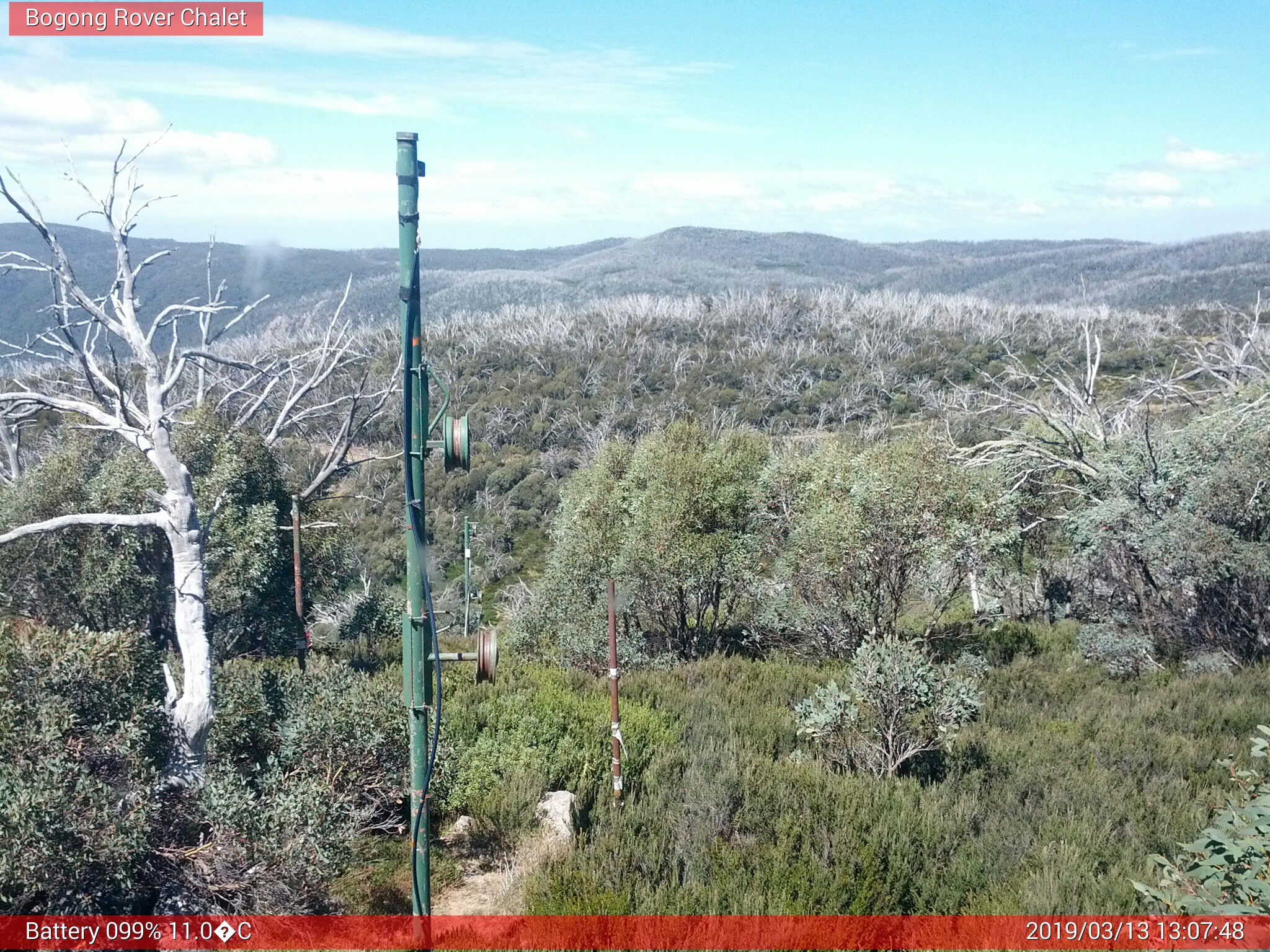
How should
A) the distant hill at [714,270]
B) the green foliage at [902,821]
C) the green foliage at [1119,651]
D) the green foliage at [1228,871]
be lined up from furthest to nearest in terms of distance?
the distant hill at [714,270] → the green foliage at [1119,651] → the green foliage at [902,821] → the green foliage at [1228,871]

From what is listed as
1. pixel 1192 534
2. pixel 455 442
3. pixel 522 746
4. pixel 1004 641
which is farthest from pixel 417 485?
pixel 1004 641

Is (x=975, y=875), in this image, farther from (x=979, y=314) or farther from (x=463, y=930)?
(x=979, y=314)

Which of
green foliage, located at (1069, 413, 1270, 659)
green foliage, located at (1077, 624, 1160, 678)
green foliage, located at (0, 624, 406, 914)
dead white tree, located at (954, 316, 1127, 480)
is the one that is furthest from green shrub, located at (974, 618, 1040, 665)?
green foliage, located at (0, 624, 406, 914)

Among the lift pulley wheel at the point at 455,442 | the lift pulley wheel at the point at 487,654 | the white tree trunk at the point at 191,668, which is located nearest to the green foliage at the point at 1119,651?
the lift pulley wheel at the point at 487,654

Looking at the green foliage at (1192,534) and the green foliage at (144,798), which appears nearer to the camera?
the green foliage at (144,798)

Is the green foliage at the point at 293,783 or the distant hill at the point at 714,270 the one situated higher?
the distant hill at the point at 714,270

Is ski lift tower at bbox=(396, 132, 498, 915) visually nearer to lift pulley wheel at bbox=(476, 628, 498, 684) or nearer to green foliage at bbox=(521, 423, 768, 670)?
lift pulley wheel at bbox=(476, 628, 498, 684)

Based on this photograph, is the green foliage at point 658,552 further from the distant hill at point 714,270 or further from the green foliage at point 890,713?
the distant hill at point 714,270
